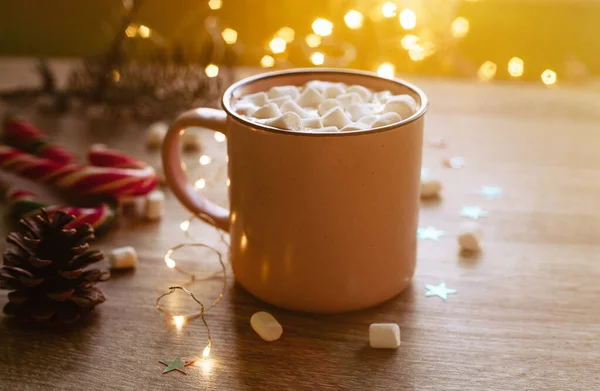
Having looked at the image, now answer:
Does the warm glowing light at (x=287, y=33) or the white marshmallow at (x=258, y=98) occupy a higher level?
the white marshmallow at (x=258, y=98)

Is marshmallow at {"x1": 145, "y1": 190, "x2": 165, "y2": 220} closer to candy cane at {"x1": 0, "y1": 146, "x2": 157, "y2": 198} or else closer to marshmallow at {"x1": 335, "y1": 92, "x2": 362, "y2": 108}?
candy cane at {"x1": 0, "y1": 146, "x2": 157, "y2": 198}

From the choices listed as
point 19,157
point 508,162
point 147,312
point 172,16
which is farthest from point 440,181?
point 172,16

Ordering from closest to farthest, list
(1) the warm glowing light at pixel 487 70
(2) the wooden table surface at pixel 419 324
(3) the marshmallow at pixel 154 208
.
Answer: (2) the wooden table surface at pixel 419 324 → (3) the marshmallow at pixel 154 208 → (1) the warm glowing light at pixel 487 70

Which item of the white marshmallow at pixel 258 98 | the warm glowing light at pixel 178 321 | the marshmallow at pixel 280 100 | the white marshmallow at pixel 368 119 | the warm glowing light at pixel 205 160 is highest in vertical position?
the marshmallow at pixel 280 100

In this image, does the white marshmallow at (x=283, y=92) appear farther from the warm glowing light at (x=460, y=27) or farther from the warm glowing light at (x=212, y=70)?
the warm glowing light at (x=460, y=27)

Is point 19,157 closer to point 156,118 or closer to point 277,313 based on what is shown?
point 156,118

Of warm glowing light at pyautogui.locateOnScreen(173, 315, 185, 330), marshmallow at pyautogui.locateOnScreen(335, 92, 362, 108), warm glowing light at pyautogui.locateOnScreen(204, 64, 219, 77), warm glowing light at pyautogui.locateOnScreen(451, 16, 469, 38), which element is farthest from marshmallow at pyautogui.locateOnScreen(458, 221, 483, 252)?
warm glowing light at pyautogui.locateOnScreen(451, 16, 469, 38)

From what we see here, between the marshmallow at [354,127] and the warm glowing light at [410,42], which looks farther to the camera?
the warm glowing light at [410,42]

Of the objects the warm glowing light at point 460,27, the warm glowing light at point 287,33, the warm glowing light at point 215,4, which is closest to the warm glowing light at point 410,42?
the warm glowing light at point 460,27
